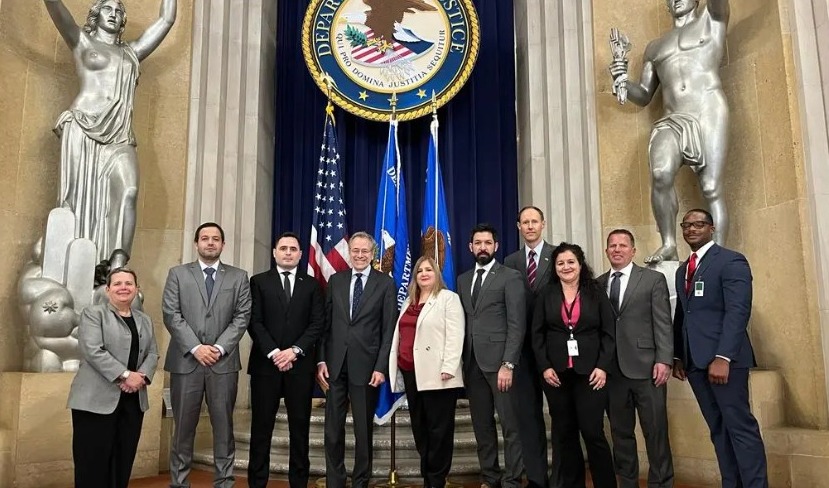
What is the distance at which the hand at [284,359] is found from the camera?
326 cm

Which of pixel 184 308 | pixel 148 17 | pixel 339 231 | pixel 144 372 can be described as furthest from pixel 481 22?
pixel 144 372

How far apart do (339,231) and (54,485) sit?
2.48 meters

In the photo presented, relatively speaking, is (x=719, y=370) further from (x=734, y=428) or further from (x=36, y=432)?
(x=36, y=432)

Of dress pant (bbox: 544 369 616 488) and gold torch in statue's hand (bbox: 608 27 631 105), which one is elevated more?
gold torch in statue's hand (bbox: 608 27 631 105)

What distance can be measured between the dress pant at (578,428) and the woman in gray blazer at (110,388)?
1813 mm

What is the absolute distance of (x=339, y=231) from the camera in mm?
5250

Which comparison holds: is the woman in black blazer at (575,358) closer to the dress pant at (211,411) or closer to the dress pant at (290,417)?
the dress pant at (290,417)

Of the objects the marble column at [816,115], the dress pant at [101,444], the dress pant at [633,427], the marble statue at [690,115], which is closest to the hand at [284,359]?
the dress pant at [101,444]

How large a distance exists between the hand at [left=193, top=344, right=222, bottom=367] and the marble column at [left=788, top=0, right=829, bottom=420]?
335cm

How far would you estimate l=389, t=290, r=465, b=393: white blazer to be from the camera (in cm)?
334

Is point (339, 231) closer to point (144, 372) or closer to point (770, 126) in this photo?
point (144, 372)

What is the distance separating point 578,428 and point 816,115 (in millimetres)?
2511

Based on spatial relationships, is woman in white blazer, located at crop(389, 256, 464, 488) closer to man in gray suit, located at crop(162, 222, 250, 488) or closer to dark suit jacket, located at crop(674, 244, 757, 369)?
man in gray suit, located at crop(162, 222, 250, 488)

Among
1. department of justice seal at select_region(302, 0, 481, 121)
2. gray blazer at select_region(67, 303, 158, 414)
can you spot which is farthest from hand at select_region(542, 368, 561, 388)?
department of justice seal at select_region(302, 0, 481, 121)
